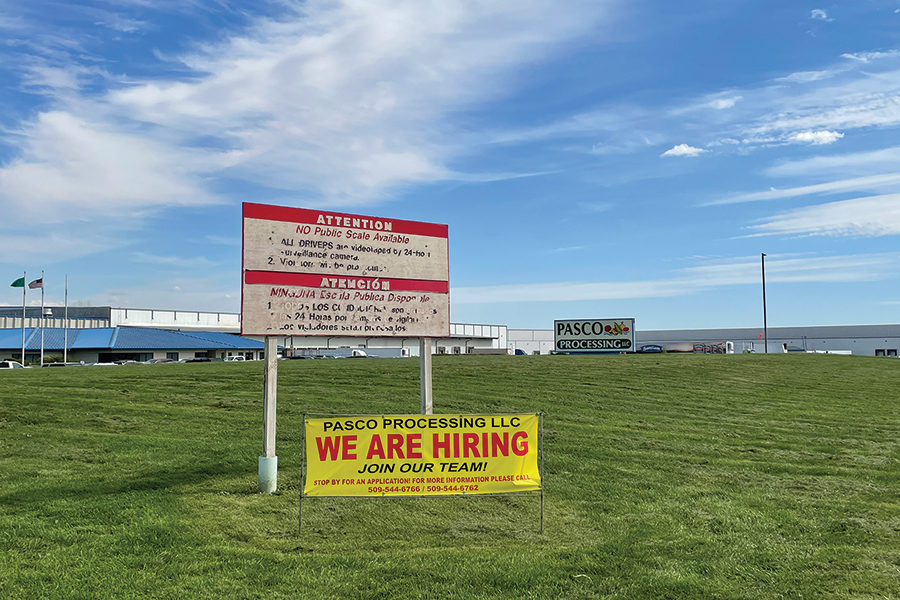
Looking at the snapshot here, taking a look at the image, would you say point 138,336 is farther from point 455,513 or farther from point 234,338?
point 455,513

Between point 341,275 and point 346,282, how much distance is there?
0.49ft

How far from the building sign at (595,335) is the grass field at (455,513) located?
35141mm

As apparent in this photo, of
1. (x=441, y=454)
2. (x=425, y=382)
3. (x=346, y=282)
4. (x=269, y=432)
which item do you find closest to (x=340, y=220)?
(x=346, y=282)

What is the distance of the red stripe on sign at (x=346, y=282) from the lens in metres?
11.2

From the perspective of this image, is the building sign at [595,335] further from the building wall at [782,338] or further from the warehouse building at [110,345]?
the building wall at [782,338]

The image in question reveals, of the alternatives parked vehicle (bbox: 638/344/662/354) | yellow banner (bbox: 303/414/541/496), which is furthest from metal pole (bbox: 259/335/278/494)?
parked vehicle (bbox: 638/344/662/354)

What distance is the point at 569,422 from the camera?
56.0ft

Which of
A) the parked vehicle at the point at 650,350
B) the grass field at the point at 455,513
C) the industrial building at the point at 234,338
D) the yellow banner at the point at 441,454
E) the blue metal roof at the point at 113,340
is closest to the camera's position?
the grass field at the point at 455,513

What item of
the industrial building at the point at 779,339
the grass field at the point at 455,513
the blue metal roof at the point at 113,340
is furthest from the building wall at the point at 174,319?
the grass field at the point at 455,513

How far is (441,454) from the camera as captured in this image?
30.0 ft

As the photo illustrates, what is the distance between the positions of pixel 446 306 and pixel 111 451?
22.3 feet

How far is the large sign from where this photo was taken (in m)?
11.2

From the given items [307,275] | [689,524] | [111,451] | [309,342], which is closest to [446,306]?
[307,275]

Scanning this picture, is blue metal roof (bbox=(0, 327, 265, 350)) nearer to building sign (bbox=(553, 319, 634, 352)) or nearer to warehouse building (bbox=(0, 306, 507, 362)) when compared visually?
warehouse building (bbox=(0, 306, 507, 362))
